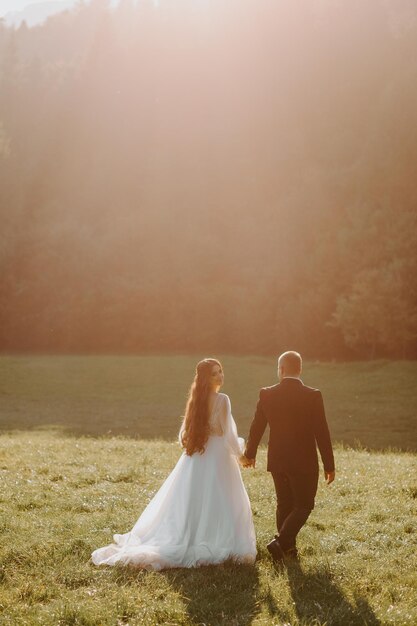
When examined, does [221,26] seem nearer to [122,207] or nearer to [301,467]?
[122,207]

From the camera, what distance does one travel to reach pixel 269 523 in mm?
8008

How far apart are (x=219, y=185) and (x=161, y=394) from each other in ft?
59.1

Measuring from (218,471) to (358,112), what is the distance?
3450 centimetres

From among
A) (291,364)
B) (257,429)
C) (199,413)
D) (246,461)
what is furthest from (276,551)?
(291,364)

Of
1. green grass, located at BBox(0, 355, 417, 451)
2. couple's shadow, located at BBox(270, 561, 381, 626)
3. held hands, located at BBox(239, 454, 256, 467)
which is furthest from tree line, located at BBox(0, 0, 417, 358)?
couple's shadow, located at BBox(270, 561, 381, 626)

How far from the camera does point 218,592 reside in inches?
227

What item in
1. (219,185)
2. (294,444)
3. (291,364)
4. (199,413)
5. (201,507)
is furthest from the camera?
(219,185)

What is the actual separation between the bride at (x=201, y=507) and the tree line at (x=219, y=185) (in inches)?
1012

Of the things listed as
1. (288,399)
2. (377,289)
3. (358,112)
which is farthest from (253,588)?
(358,112)

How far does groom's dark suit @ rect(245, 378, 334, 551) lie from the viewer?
6.41 m

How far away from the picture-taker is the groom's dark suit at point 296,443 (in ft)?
21.0

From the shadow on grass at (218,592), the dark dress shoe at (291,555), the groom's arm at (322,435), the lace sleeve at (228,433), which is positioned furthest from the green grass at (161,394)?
the shadow on grass at (218,592)

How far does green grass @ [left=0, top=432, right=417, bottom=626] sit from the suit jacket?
977 mm

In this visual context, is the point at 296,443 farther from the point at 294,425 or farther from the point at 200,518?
the point at 200,518
